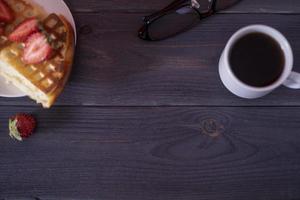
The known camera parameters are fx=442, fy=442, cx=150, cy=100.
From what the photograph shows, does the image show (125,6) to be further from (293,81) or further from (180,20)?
(293,81)

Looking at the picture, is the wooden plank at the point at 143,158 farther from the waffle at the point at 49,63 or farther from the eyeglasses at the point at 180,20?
the eyeglasses at the point at 180,20

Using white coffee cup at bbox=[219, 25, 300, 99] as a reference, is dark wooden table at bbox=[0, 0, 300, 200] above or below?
below

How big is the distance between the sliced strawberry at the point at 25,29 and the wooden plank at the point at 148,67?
10 centimetres

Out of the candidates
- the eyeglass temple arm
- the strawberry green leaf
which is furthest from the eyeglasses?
the strawberry green leaf

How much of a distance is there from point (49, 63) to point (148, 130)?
0.25 m

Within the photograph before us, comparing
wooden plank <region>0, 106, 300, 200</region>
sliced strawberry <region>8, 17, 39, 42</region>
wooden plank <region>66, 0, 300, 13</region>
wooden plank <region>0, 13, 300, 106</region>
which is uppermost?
wooden plank <region>66, 0, 300, 13</region>

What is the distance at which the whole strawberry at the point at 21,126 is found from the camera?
91cm

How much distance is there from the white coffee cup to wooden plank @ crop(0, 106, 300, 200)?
0.29ft

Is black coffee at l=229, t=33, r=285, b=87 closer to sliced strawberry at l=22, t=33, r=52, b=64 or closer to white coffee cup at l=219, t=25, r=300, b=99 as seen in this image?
white coffee cup at l=219, t=25, r=300, b=99

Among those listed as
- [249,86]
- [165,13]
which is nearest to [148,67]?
[165,13]

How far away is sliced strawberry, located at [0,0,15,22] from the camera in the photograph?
2.99 ft

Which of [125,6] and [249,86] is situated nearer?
[249,86]

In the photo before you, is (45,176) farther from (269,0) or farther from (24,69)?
(269,0)

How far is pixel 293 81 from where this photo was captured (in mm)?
924
